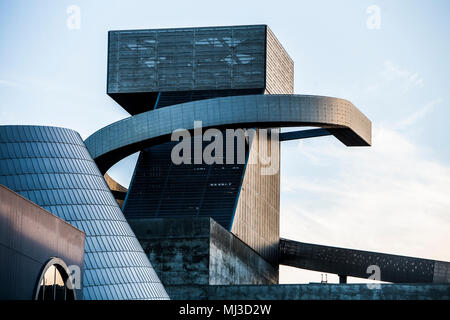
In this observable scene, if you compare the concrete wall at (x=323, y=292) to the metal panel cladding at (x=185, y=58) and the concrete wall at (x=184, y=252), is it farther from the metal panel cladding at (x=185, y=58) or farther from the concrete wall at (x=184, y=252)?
the metal panel cladding at (x=185, y=58)

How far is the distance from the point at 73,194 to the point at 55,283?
12.2 m

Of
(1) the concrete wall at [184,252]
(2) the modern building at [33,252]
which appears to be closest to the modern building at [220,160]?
(1) the concrete wall at [184,252]

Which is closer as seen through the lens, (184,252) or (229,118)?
(184,252)

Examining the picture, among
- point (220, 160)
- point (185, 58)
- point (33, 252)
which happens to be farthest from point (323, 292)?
point (33, 252)

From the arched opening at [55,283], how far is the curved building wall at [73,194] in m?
9.07

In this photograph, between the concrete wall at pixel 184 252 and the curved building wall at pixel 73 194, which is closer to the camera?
the curved building wall at pixel 73 194

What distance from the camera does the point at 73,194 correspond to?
123 ft

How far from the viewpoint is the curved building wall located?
36.6 metres

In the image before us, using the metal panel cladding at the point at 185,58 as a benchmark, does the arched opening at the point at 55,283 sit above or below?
below

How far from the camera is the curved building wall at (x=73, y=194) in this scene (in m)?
36.6

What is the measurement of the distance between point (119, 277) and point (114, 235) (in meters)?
2.07

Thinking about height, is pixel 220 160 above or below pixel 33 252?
above

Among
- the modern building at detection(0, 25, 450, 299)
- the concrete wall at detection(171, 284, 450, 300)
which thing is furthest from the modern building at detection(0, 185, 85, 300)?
the concrete wall at detection(171, 284, 450, 300)

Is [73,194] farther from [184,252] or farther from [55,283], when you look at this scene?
[184,252]
